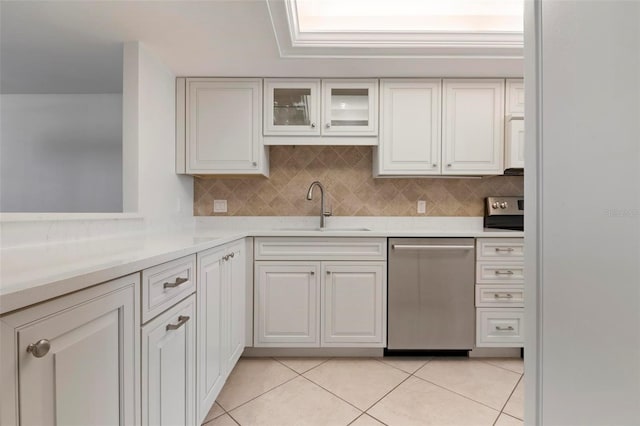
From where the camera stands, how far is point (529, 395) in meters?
0.62

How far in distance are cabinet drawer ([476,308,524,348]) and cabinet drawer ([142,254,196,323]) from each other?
187cm

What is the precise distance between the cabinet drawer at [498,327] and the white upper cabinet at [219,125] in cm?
194

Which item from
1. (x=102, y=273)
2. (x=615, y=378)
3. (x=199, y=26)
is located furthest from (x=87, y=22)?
(x=615, y=378)

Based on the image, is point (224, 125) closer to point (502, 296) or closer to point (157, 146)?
point (157, 146)

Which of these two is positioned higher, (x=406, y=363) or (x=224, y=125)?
(x=224, y=125)

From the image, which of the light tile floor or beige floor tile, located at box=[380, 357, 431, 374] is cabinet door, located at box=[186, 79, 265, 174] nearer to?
the light tile floor

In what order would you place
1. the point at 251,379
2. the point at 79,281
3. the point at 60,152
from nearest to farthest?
the point at 79,281 < the point at 251,379 < the point at 60,152

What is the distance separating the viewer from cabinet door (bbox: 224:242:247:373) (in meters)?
1.62

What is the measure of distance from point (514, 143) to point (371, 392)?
201 centimetres

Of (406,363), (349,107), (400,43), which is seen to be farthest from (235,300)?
(400,43)

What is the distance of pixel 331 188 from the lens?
2.53 metres

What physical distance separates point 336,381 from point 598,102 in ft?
5.94

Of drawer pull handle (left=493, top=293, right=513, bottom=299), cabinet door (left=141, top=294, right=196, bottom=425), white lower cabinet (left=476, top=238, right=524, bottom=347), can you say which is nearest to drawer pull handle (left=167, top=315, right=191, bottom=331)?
cabinet door (left=141, top=294, right=196, bottom=425)

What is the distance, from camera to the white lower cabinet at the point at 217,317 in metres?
1.26
